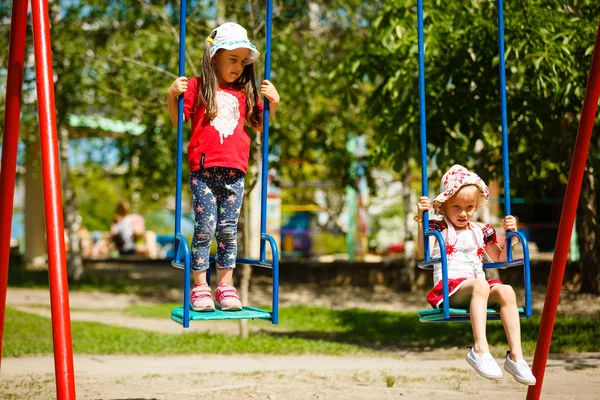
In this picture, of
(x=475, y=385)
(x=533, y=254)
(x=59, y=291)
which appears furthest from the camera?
(x=533, y=254)

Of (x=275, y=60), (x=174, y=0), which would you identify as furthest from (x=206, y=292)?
(x=174, y=0)

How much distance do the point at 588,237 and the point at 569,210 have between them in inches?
274

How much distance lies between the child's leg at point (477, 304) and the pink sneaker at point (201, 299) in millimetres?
1438

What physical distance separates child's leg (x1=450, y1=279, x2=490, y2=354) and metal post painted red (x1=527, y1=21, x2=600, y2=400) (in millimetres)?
511

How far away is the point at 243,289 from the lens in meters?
9.06

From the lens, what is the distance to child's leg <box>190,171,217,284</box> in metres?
4.89

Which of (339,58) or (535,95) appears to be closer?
(535,95)

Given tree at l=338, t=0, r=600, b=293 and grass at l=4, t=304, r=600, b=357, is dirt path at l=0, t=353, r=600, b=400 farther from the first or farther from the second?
tree at l=338, t=0, r=600, b=293

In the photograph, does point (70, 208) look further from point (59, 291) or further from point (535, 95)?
point (59, 291)

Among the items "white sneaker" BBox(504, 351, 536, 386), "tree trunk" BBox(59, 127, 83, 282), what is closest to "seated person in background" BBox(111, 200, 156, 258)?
"tree trunk" BBox(59, 127, 83, 282)

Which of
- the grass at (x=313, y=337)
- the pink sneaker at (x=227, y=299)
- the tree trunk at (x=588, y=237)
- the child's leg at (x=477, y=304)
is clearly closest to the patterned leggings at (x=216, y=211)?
the pink sneaker at (x=227, y=299)

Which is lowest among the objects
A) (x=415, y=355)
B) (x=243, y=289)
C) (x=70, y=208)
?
(x=415, y=355)

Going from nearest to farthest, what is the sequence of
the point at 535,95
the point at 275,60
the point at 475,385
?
the point at 475,385
the point at 535,95
the point at 275,60

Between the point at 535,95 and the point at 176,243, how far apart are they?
16.4ft
